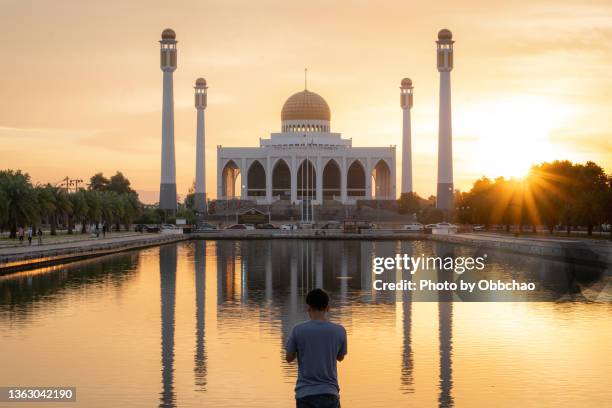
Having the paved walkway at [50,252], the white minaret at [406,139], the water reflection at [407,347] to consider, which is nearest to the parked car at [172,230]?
the paved walkway at [50,252]

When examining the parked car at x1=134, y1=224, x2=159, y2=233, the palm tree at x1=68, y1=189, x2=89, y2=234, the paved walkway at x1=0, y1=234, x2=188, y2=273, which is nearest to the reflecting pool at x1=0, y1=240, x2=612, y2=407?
the paved walkway at x1=0, y1=234, x2=188, y2=273

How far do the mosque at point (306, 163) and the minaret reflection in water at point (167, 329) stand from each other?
76.8 m

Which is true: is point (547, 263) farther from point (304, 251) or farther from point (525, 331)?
point (525, 331)

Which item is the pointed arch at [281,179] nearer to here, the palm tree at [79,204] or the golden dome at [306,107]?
the golden dome at [306,107]

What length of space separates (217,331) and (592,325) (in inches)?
301

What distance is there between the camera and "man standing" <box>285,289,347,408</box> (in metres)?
7.91

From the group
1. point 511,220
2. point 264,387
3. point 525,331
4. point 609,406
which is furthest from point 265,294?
point 511,220

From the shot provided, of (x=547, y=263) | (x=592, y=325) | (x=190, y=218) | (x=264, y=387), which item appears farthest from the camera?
(x=190, y=218)

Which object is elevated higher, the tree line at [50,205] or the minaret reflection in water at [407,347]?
the tree line at [50,205]

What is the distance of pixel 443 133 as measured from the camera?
320 feet

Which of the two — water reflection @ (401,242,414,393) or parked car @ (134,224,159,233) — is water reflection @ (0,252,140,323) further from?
parked car @ (134,224,159,233)

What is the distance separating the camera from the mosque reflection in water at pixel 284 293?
1527 cm

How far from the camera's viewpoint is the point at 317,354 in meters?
8.00

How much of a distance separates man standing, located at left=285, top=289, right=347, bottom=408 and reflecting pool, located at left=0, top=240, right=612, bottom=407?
4675mm
